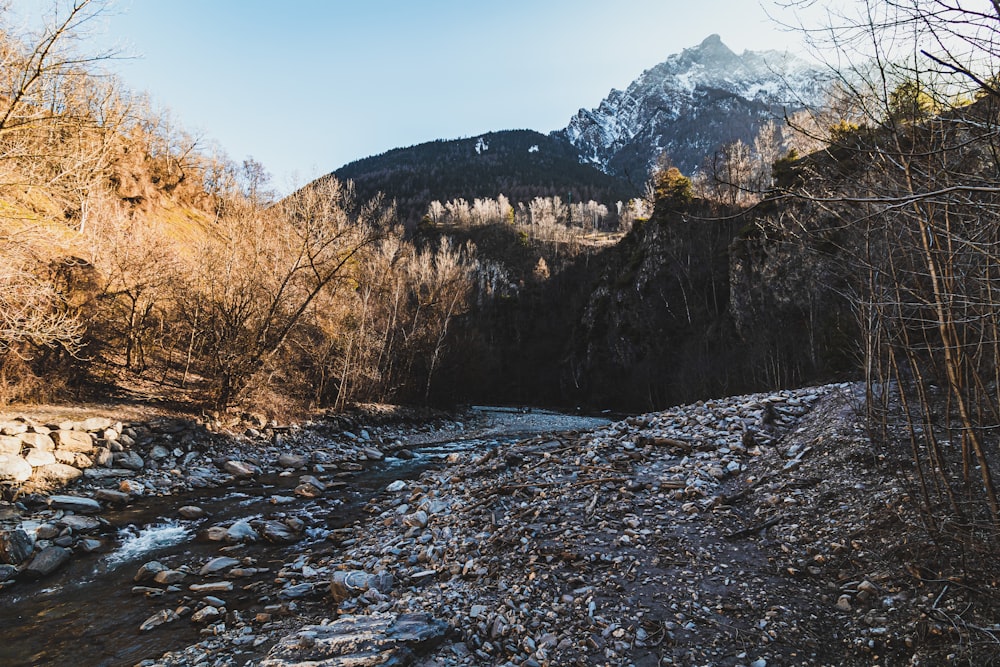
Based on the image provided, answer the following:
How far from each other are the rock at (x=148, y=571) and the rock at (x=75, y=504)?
3.32m

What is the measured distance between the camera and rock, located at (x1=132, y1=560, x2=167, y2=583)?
5.98 meters

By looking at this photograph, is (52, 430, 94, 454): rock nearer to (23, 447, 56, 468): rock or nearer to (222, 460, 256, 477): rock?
(23, 447, 56, 468): rock

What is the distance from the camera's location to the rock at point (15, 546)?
6.14m

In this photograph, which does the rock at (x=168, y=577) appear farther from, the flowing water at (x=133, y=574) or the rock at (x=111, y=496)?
the rock at (x=111, y=496)

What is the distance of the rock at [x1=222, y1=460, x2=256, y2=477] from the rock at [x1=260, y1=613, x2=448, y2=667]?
30.2ft

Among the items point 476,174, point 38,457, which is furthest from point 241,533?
point 476,174

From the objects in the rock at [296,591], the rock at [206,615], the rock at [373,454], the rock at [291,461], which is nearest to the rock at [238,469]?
the rock at [291,461]

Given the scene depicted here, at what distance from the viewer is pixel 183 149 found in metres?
33.2

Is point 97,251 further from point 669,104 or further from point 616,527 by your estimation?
point 669,104

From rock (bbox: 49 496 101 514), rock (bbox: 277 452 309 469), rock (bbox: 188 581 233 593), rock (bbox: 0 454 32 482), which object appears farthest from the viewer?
rock (bbox: 277 452 309 469)

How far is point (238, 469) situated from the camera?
11.8 m

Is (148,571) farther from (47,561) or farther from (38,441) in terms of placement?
(38,441)

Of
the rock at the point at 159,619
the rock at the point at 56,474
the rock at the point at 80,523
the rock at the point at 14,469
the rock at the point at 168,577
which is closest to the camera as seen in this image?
the rock at the point at 159,619

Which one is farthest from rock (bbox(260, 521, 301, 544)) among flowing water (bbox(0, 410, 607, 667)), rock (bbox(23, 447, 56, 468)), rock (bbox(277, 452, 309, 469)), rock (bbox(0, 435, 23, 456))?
rock (bbox(0, 435, 23, 456))
